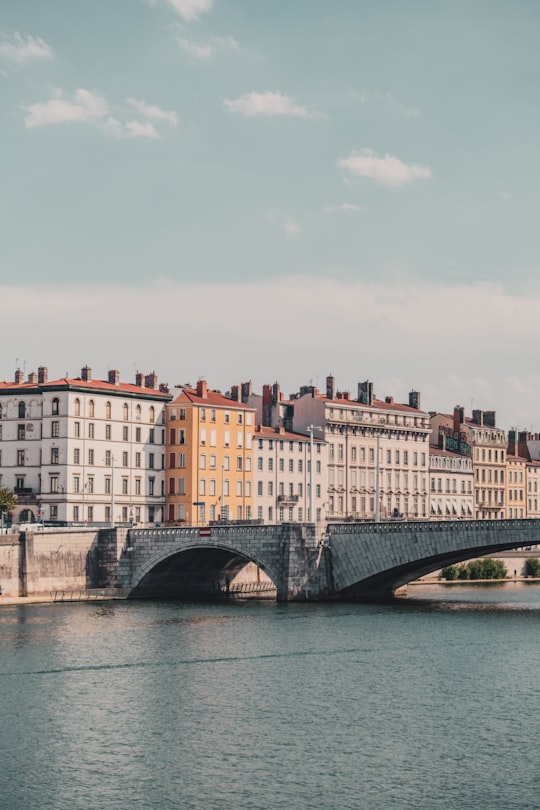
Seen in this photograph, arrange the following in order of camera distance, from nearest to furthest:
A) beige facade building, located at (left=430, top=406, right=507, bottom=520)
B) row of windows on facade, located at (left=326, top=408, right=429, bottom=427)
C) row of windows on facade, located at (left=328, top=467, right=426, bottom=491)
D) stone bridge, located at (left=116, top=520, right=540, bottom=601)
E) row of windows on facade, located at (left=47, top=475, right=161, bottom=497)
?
stone bridge, located at (left=116, top=520, right=540, bottom=601) → row of windows on facade, located at (left=47, top=475, right=161, bottom=497) → row of windows on facade, located at (left=326, top=408, right=429, bottom=427) → row of windows on facade, located at (left=328, top=467, right=426, bottom=491) → beige facade building, located at (left=430, top=406, right=507, bottom=520)

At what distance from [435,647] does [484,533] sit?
22680 millimetres

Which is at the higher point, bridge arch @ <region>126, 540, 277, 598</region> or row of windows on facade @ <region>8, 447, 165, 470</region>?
row of windows on facade @ <region>8, 447, 165, 470</region>

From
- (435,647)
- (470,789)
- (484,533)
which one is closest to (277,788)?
(470,789)

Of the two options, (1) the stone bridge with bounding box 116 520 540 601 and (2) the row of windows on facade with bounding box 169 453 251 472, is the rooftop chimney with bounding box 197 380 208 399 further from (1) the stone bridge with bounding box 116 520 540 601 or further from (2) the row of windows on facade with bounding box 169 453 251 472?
(1) the stone bridge with bounding box 116 520 540 601

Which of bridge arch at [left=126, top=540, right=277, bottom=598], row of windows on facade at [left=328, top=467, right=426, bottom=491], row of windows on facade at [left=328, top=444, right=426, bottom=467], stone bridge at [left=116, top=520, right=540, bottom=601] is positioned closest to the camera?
stone bridge at [left=116, top=520, right=540, bottom=601]

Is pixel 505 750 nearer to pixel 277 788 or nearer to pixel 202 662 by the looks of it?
pixel 277 788

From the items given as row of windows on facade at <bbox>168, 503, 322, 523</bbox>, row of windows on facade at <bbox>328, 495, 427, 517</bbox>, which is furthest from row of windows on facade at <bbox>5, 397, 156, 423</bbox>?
row of windows on facade at <bbox>328, 495, 427, 517</bbox>

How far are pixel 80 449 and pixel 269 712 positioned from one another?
68972mm

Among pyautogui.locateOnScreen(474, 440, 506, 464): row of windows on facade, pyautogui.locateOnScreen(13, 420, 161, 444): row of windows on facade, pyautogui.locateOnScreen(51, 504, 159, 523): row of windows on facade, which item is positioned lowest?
pyautogui.locateOnScreen(51, 504, 159, 523): row of windows on facade

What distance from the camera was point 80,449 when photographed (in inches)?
4867

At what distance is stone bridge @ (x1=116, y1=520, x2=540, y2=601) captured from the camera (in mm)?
97625

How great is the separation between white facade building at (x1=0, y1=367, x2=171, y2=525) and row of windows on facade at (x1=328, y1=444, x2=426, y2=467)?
25.8 metres

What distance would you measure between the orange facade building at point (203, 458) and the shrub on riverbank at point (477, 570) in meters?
21.3

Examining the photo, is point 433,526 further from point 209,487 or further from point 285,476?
point 285,476
